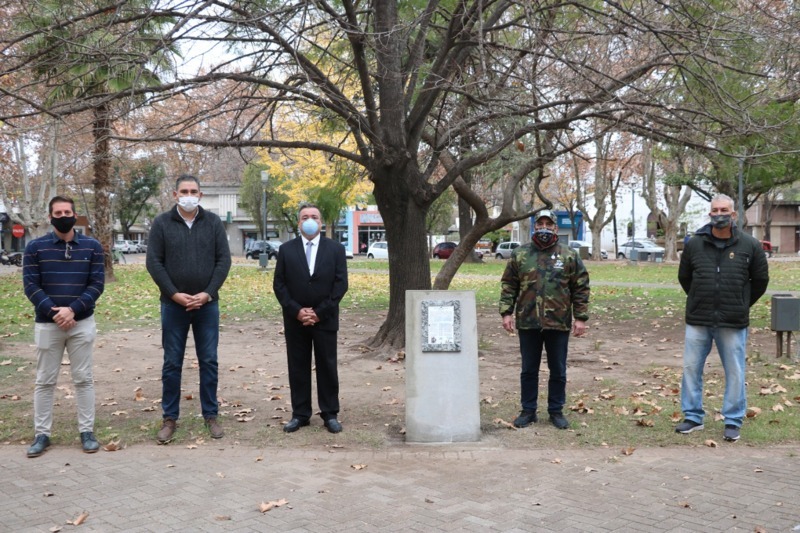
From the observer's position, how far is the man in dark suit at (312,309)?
668cm

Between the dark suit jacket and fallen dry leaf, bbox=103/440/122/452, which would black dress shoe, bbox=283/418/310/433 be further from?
fallen dry leaf, bbox=103/440/122/452

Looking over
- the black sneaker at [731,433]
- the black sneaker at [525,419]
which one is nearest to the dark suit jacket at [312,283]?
the black sneaker at [525,419]

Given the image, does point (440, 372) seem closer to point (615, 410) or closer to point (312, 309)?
point (312, 309)

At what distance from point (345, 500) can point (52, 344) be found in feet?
9.21

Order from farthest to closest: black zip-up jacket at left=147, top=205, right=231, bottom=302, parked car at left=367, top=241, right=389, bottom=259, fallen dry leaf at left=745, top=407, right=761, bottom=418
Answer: parked car at left=367, top=241, right=389, bottom=259 → fallen dry leaf at left=745, top=407, right=761, bottom=418 → black zip-up jacket at left=147, top=205, right=231, bottom=302

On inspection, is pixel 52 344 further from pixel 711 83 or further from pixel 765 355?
pixel 765 355

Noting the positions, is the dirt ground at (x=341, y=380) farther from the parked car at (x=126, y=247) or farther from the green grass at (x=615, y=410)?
the parked car at (x=126, y=247)

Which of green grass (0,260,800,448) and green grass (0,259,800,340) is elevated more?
green grass (0,259,800,340)

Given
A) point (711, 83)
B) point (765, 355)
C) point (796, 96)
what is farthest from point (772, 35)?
point (765, 355)

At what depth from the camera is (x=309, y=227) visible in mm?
6758

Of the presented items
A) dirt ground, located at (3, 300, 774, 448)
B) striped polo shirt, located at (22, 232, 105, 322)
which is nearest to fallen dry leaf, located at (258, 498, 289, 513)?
dirt ground, located at (3, 300, 774, 448)

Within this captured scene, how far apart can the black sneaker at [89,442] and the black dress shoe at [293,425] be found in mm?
1565

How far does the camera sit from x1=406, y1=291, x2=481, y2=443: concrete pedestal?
20.4ft

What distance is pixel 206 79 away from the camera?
333 inches
